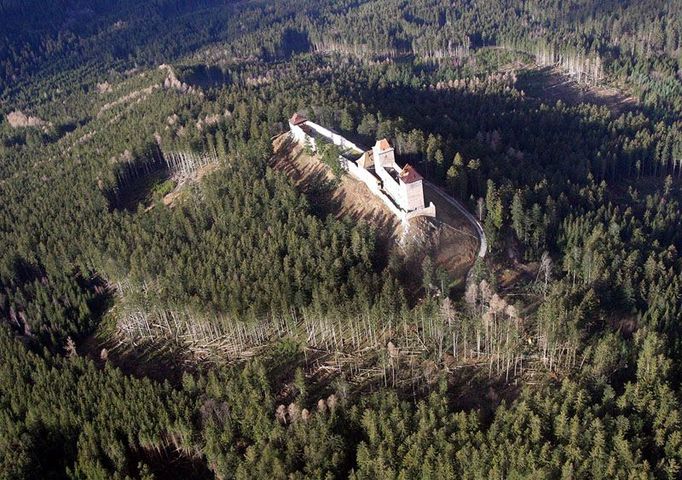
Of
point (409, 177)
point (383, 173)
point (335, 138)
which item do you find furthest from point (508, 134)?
point (409, 177)

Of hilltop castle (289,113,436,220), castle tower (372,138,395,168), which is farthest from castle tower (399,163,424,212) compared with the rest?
castle tower (372,138,395,168)

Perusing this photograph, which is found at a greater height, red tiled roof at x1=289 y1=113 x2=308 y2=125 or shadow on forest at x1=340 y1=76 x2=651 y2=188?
red tiled roof at x1=289 y1=113 x2=308 y2=125

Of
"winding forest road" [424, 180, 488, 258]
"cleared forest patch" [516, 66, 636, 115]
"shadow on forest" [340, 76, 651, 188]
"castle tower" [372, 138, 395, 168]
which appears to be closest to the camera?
"winding forest road" [424, 180, 488, 258]

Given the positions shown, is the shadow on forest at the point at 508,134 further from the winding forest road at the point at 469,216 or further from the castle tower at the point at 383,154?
the castle tower at the point at 383,154

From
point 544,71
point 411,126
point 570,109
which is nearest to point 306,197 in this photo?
point 411,126

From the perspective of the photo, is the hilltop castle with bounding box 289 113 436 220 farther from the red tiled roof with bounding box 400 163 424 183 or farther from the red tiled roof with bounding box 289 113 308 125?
the red tiled roof with bounding box 289 113 308 125

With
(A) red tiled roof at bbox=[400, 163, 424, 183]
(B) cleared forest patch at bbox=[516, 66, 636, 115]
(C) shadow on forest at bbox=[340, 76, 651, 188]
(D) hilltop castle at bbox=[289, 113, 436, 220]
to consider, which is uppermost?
(A) red tiled roof at bbox=[400, 163, 424, 183]

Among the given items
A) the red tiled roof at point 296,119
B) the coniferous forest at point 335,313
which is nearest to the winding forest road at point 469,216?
the coniferous forest at point 335,313
